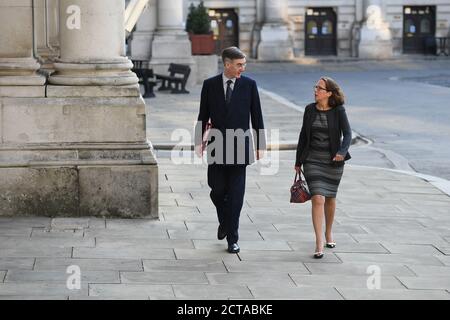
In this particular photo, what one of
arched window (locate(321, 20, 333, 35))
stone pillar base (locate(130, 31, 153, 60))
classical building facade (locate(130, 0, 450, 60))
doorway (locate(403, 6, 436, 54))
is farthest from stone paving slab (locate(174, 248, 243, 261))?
doorway (locate(403, 6, 436, 54))

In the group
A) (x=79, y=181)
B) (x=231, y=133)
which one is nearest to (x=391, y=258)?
(x=231, y=133)

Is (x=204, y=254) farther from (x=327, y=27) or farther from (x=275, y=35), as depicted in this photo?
(x=327, y=27)

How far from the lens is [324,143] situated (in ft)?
35.4

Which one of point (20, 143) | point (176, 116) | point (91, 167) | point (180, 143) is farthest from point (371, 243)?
point (176, 116)

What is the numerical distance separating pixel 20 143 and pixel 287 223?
110 inches

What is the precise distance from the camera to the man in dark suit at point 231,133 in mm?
10789

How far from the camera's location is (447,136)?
73.5ft

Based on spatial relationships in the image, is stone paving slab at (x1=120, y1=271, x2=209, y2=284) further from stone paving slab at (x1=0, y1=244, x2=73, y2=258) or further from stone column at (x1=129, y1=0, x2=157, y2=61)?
stone column at (x1=129, y1=0, x2=157, y2=61)

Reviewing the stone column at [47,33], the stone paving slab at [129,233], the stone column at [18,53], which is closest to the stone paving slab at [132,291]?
the stone paving slab at [129,233]

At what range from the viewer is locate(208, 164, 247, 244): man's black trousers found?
1081 centimetres

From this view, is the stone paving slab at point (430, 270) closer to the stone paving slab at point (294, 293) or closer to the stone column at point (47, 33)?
the stone paving slab at point (294, 293)

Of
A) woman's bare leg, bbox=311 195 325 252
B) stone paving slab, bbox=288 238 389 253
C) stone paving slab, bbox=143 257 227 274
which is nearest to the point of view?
stone paving slab, bbox=143 257 227 274

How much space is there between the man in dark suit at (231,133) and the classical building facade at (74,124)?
149 cm

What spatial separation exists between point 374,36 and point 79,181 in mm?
44365
